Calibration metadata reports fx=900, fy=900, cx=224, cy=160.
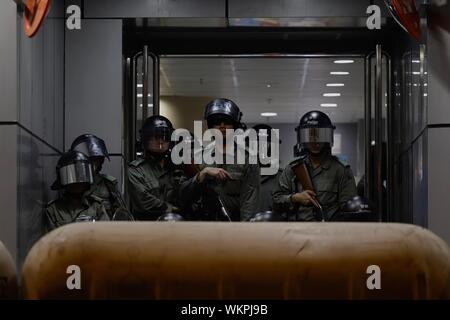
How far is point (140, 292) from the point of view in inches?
52.2

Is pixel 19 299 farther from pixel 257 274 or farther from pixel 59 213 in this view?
pixel 59 213

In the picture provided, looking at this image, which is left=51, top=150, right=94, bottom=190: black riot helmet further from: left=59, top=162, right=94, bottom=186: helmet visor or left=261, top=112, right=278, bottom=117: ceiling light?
left=261, top=112, right=278, bottom=117: ceiling light

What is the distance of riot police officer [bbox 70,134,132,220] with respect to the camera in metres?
7.97

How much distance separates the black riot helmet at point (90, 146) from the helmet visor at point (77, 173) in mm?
571

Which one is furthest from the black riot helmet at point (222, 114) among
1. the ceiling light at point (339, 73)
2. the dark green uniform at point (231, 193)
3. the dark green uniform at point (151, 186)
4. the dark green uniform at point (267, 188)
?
the ceiling light at point (339, 73)

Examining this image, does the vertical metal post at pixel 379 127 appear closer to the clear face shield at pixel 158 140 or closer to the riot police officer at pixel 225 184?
the riot police officer at pixel 225 184

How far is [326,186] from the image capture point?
323 inches

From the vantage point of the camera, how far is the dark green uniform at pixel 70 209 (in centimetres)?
776

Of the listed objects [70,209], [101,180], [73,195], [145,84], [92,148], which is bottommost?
[70,209]

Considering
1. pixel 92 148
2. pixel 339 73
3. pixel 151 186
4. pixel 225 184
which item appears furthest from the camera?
pixel 339 73

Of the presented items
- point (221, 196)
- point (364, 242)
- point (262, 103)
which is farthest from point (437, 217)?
point (262, 103)

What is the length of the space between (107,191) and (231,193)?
1.21 m

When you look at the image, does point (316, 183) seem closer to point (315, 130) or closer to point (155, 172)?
point (315, 130)

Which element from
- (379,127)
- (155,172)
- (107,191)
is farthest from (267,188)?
(107,191)
